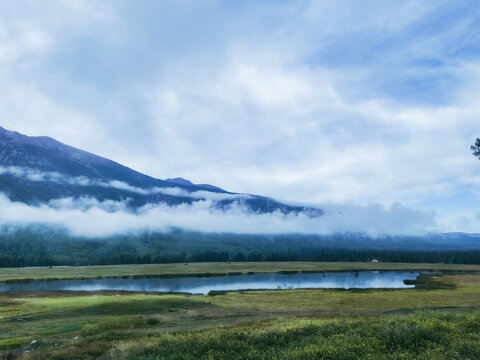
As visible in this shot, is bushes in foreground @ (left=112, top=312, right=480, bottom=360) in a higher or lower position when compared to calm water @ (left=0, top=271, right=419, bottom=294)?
higher

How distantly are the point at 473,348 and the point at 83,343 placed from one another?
1204 inches

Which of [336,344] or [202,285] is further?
[202,285]

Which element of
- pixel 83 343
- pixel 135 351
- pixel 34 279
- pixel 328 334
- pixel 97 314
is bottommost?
pixel 34 279

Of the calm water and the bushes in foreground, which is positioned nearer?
the bushes in foreground

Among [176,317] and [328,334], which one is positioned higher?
[328,334]

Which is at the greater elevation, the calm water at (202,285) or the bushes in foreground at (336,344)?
the bushes in foreground at (336,344)

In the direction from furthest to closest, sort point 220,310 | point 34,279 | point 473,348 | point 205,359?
point 34,279
point 220,310
point 205,359
point 473,348

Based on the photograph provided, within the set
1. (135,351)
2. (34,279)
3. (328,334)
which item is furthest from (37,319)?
(34,279)

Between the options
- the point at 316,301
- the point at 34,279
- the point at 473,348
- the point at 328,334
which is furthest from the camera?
the point at 34,279

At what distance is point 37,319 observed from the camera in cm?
4447

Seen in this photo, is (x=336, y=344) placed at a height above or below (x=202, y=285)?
above

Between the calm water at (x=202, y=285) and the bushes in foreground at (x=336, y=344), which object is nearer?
the bushes in foreground at (x=336, y=344)

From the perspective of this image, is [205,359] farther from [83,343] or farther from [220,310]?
[220,310]

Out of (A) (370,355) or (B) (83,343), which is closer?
(A) (370,355)
